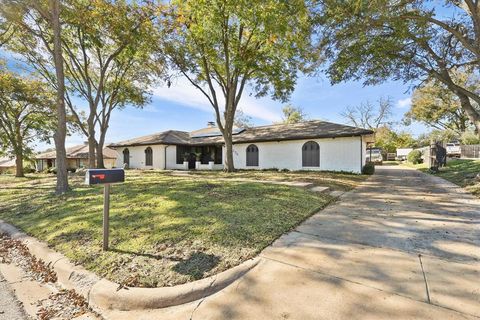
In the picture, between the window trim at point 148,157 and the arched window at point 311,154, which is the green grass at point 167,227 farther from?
the window trim at point 148,157

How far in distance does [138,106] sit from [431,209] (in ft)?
68.4

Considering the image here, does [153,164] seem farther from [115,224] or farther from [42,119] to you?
[115,224]

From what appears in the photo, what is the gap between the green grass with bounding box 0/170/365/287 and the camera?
126 inches

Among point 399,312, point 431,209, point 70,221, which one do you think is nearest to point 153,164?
point 70,221

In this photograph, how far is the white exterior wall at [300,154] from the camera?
1556 cm

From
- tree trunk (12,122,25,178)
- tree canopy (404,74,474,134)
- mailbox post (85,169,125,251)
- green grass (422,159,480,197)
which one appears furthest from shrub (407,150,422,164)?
tree trunk (12,122,25,178)

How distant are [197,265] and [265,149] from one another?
1616 cm

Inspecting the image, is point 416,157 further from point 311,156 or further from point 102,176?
point 102,176

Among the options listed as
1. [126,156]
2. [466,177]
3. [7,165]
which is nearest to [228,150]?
[466,177]

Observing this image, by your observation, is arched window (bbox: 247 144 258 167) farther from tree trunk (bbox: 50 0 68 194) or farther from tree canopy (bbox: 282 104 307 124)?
tree canopy (bbox: 282 104 307 124)

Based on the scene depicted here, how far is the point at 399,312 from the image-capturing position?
7.30 ft

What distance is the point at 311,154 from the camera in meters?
17.1

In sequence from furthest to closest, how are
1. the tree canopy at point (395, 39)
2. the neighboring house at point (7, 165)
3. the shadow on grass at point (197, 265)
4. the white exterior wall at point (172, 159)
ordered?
1. the neighboring house at point (7, 165)
2. the white exterior wall at point (172, 159)
3. the tree canopy at point (395, 39)
4. the shadow on grass at point (197, 265)

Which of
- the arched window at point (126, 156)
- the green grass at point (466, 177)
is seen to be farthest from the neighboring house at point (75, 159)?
the green grass at point (466, 177)
